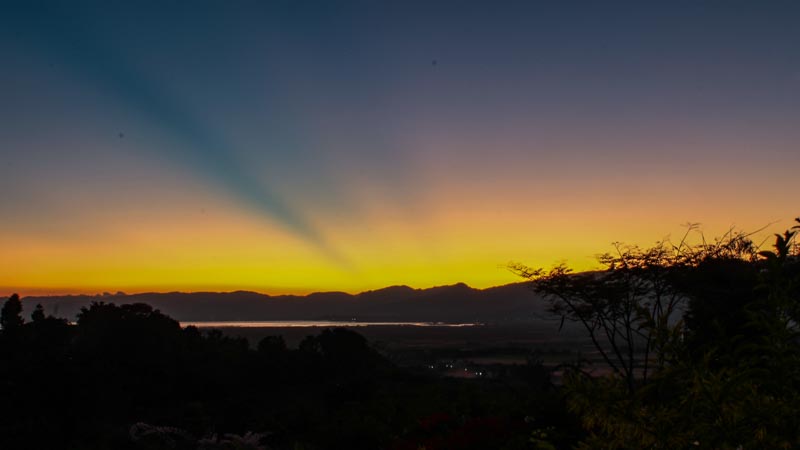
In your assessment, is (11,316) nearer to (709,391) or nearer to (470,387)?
(470,387)

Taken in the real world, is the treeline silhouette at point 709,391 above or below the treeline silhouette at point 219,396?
above

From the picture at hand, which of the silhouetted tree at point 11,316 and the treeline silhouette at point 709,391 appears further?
the silhouetted tree at point 11,316

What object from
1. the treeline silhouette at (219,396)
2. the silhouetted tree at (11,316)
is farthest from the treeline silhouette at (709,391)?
the silhouetted tree at (11,316)

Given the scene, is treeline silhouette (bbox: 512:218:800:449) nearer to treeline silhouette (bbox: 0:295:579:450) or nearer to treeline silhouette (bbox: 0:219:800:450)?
treeline silhouette (bbox: 0:219:800:450)

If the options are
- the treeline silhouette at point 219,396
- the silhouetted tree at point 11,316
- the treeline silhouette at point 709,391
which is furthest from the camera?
the silhouetted tree at point 11,316

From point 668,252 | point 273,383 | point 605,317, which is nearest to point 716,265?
point 668,252

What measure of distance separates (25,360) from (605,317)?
25880mm

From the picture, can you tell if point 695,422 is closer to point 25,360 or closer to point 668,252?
point 668,252

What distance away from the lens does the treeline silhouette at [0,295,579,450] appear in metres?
10.5

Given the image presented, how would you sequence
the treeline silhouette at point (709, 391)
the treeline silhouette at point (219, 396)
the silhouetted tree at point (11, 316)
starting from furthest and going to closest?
the silhouetted tree at point (11, 316) → the treeline silhouette at point (219, 396) → the treeline silhouette at point (709, 391)

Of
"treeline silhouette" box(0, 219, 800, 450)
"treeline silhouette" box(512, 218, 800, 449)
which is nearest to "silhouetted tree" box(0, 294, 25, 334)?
"treeline silhouette" box(0, 219, 800, 450)

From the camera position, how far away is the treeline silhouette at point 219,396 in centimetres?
1048

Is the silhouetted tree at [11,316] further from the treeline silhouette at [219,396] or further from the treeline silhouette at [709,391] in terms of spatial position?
the treeline silhouette at [709,391]

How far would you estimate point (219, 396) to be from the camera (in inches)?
1236
